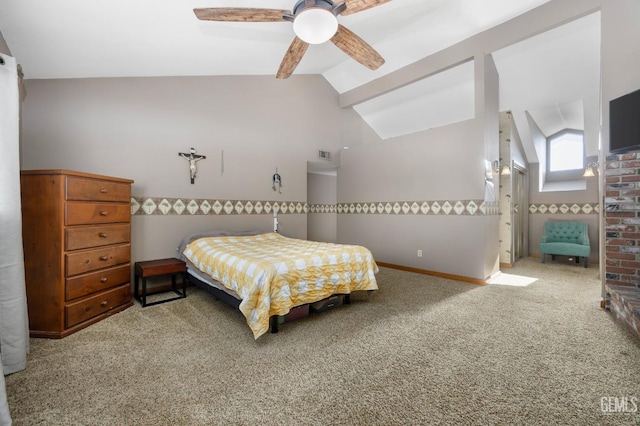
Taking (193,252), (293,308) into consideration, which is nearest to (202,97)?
(193,252)

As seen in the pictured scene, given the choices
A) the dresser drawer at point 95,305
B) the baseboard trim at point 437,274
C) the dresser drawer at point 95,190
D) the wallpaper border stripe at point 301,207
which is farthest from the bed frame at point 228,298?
the baseboard trim at point 437,274

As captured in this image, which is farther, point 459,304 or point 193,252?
point 193,252

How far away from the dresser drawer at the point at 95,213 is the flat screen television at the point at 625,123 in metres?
4.93

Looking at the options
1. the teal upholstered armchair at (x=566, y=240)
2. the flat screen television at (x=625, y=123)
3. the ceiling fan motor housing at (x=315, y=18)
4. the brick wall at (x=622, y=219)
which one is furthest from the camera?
the teal upholstered armchair at (x=566, y=240)

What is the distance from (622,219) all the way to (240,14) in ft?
13.8

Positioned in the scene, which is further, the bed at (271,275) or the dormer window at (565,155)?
the dormer window at (565,155)

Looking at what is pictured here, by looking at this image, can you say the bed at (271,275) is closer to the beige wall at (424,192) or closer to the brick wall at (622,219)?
the beige wall at (424,192)

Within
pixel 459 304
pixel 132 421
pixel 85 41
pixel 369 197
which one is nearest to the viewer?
pixel 132 421

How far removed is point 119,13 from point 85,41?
585 mm

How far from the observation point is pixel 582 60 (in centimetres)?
421

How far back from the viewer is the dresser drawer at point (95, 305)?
7.85 feet

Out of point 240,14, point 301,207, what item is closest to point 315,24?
point 240,14

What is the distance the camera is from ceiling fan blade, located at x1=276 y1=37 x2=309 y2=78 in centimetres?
278

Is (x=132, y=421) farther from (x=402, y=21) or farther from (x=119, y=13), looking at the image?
(x=402, y=21)
